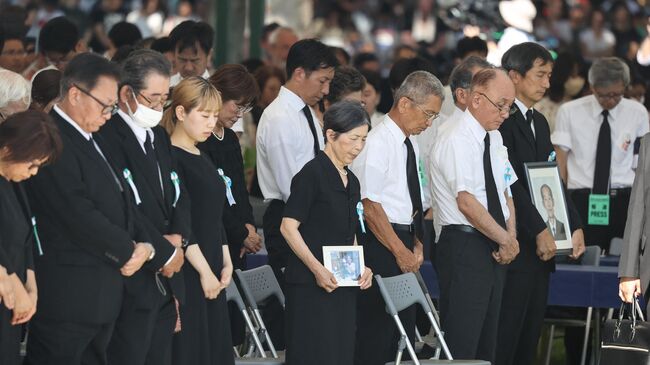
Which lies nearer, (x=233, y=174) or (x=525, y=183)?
(x=233, y=174)

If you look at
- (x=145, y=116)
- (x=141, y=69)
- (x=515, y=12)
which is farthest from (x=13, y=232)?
(x=515, y=12)

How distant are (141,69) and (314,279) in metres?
1.40

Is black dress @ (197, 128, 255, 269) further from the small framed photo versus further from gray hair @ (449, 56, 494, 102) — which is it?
gray hair @ (449, 56, 494, 102)

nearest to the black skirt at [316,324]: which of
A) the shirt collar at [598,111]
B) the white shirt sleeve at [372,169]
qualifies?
the white shirt sleeve at [372,169]

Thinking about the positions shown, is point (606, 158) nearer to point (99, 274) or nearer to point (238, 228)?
point (238, 228)

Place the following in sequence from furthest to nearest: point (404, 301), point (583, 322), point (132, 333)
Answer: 1. point (583, 322)
2. point (404, 301)
3. point (132, 333)

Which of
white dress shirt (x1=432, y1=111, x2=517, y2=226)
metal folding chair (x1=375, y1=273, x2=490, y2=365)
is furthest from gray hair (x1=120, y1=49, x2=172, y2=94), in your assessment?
white dress shirt (x1=432, y1=111, x2=517, y2=226)

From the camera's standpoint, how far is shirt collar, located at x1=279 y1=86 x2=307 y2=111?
7980mm

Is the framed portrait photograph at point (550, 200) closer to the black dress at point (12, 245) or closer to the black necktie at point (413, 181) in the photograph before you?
the black necktie at point (413, 181)

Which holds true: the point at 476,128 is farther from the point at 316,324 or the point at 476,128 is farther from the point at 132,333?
the point at 132,333

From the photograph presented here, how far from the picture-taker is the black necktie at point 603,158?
33.5 ft

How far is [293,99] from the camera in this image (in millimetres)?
7992

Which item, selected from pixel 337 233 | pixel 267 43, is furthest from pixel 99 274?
pixel 267 43

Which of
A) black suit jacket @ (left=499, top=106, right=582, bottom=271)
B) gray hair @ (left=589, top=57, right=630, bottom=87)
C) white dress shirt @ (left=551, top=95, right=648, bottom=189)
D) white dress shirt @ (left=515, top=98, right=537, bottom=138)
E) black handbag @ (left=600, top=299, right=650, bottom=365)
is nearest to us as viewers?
black handbag @ (left=600, top=299, right=650, bottom=365)
